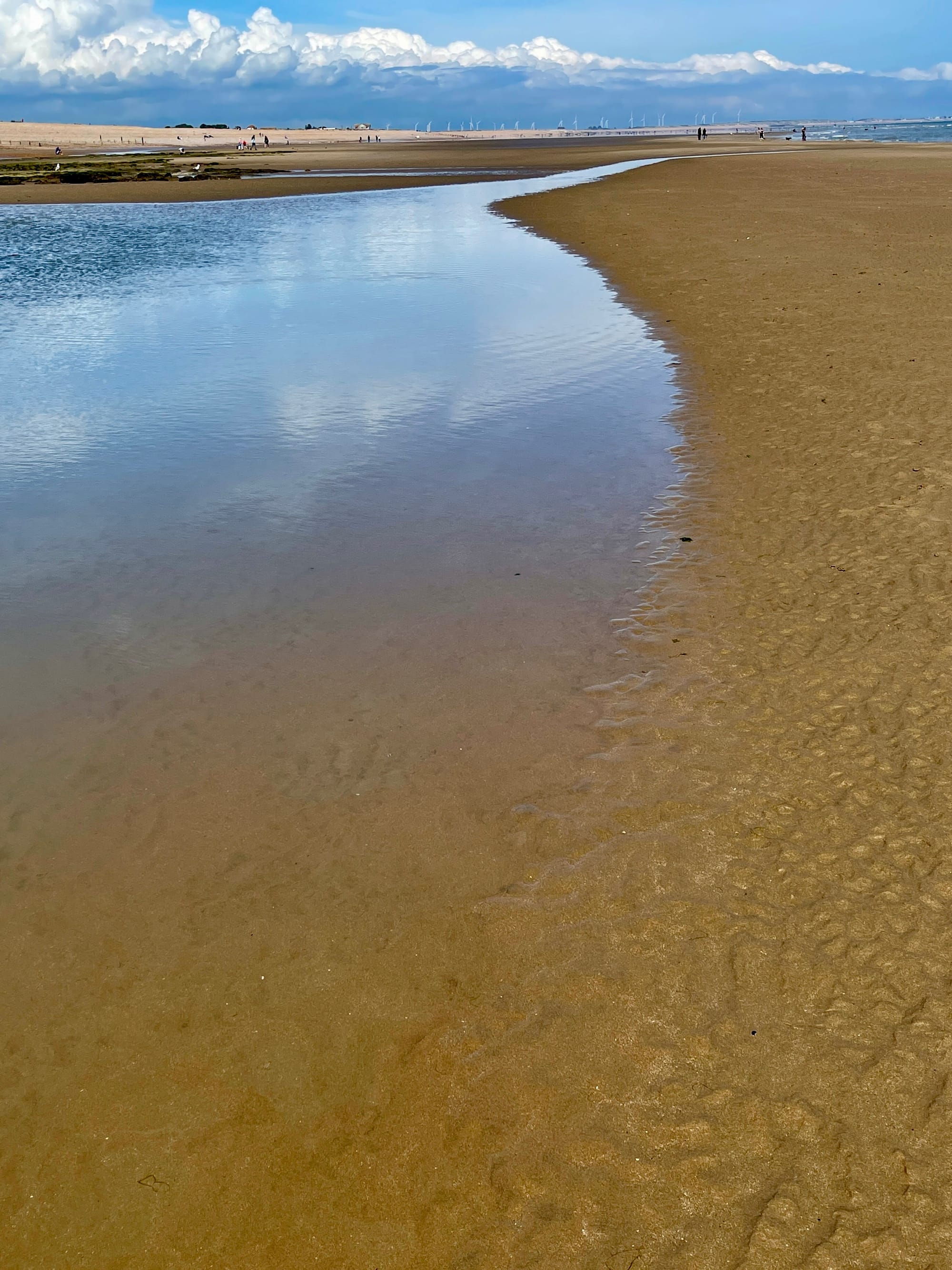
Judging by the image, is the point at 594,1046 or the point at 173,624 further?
the point at 173,624

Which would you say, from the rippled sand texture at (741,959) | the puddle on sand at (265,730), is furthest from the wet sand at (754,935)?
the puddle on sand at (265,730)

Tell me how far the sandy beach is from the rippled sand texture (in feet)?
0.06

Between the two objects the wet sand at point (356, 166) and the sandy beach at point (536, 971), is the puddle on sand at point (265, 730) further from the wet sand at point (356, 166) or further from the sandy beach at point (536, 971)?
the wet sand at point (356, 166)

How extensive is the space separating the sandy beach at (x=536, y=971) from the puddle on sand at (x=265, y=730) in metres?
0.03

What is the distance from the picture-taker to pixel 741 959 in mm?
4996

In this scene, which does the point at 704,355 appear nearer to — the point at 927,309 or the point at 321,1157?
the point at 927,309

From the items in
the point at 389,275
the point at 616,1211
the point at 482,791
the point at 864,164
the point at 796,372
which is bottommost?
the point at 616,1211

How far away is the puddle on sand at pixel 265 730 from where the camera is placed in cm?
432

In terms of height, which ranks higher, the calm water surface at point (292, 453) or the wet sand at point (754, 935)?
the calm water surface at point (292, 453)

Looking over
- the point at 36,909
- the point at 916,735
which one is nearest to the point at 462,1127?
the point at 36,909

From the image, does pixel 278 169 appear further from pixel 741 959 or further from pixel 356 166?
pixel 741 959

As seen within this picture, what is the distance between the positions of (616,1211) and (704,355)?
1564cm

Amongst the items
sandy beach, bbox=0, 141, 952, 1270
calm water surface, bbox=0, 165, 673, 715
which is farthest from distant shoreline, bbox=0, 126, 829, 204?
sandy beach, bbox=0, 141, 952, 1270

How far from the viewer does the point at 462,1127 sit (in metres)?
4.23
